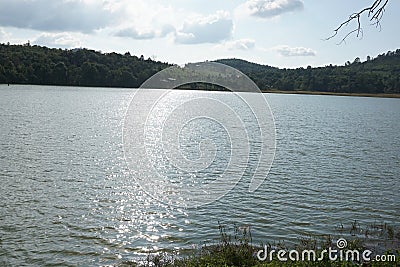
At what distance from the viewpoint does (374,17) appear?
924 centimetres

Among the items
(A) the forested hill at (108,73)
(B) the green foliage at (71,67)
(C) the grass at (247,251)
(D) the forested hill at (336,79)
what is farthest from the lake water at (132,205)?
(D) the forested hill at (336,79)

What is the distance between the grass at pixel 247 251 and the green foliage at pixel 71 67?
121339 mm

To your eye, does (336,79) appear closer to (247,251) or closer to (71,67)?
(71,67)

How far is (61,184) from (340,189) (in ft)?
38.7

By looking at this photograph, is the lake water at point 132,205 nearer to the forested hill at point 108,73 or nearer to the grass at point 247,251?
the grass at point 247,251

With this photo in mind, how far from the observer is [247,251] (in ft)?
34.1

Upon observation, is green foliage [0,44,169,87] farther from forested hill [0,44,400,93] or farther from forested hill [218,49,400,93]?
forested hill [218,49,400,93]

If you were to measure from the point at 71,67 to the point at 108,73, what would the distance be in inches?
501

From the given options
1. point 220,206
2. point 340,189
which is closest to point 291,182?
point 340,189

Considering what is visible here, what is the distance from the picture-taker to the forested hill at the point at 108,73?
139 m

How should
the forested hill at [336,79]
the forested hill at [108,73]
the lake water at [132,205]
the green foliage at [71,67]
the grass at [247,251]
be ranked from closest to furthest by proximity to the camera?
the grass at [247,251] → the lake water at [132,205] → the green foliage at [71,67] → the forested hill at [108,73] → the forested hill at [336,79]

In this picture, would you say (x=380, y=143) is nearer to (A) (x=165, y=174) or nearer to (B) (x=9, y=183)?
(A) (x=165, y=174)

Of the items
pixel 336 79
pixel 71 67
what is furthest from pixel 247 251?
pixel 336 79

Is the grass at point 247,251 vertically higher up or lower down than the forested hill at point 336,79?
lower down
